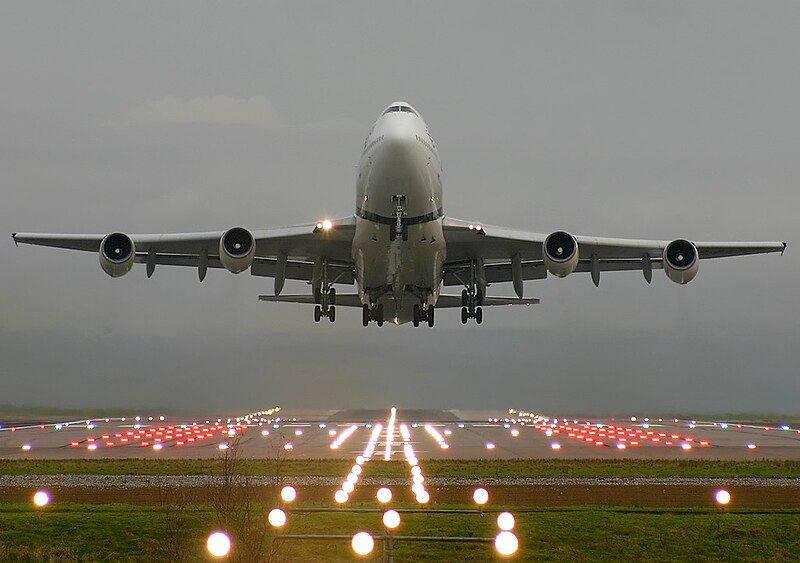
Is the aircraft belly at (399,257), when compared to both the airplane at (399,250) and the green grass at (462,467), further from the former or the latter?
the green grass at (462,467)

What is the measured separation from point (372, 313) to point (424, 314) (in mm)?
2050

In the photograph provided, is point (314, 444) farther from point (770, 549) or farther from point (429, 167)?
point (770, 549)

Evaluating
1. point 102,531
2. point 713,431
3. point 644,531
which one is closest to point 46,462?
point 102,531

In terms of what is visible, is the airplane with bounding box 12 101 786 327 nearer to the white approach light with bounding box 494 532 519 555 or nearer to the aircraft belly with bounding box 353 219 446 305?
the aircraft belly with bounding box 353 219 446 305

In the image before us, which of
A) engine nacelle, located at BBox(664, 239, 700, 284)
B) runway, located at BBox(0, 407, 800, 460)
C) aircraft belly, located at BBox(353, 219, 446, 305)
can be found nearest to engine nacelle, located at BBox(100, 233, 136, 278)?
runway, located at BBox(0, 407, 800, 460)

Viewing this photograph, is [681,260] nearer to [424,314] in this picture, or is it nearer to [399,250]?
[399,250]

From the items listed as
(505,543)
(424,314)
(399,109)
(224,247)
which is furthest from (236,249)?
(505,543)

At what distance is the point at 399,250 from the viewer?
29250 millimetres

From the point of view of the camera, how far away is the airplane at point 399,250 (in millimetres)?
26812

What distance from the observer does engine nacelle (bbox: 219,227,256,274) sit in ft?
95.5

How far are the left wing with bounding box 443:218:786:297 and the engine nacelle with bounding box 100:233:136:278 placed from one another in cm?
1031

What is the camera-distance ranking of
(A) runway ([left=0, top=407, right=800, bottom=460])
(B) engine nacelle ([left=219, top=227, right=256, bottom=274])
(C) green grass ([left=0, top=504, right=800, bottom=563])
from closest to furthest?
(C) green grass ([left=0, top=504, right=800, bottom=563])
(B) engine nacelle ([left=219, top=227, right=256, bottom=274])
(A) runway ([left=0, top=407, right=800, bottom=460])

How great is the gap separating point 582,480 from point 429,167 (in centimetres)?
1354

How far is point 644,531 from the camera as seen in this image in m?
22.4
